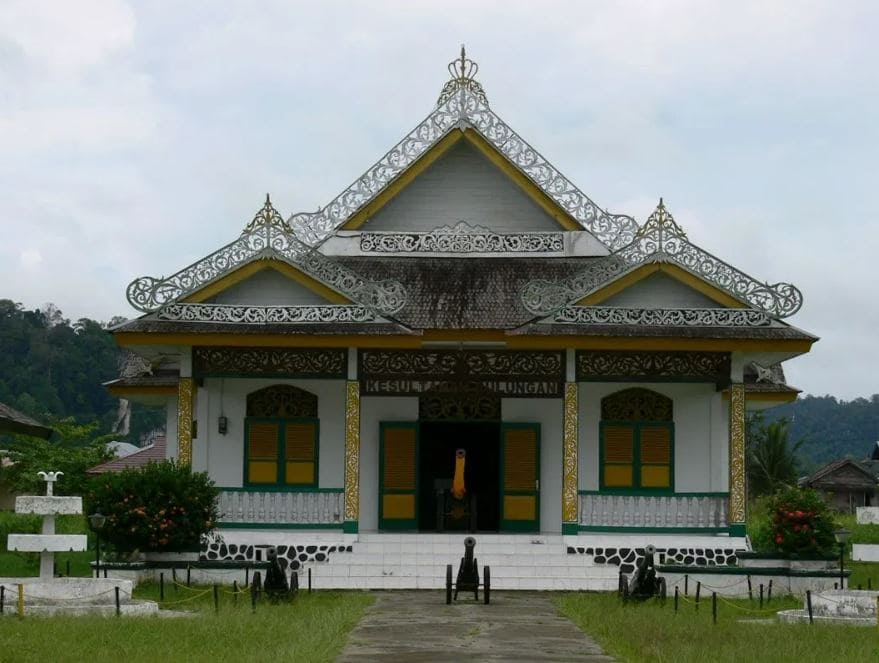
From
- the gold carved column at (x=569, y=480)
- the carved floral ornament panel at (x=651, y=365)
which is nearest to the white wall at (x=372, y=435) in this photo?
the gold carved column at (x=569, y=480)

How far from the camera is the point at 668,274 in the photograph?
864 inches

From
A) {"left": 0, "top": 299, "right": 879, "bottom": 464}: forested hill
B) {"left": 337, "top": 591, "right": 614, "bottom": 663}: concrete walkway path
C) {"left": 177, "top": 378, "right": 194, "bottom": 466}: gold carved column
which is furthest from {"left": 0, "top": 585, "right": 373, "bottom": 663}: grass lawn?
{"left": 0, "top": 299, "right": 879, "bottom": 464}: forested hill

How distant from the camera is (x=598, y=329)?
70.1ft

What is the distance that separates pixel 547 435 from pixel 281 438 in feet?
14.4

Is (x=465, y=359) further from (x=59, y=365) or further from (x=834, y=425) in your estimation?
(x=834, y=425)

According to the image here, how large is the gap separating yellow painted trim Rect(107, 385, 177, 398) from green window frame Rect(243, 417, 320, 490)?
11.8 feet

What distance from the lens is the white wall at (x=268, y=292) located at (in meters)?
22.1

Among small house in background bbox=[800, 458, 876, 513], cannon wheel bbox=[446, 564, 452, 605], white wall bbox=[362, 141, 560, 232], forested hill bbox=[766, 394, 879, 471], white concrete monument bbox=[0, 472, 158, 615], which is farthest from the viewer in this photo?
forested hill bbox=[766, 394, 879, 471]

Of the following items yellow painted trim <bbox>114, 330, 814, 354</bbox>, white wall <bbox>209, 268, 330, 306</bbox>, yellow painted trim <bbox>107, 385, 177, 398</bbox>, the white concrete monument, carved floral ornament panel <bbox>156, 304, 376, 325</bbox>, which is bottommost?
the white concrete monument

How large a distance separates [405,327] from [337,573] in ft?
12.3

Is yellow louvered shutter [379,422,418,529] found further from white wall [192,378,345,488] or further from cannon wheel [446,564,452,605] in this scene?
cannon wheel [446,564,452,605]

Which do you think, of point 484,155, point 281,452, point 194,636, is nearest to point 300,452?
point 281,452

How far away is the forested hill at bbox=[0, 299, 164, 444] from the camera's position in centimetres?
8262

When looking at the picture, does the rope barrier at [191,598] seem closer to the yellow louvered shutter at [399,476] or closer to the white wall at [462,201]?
the yellow louvered shutter at [399,476]
